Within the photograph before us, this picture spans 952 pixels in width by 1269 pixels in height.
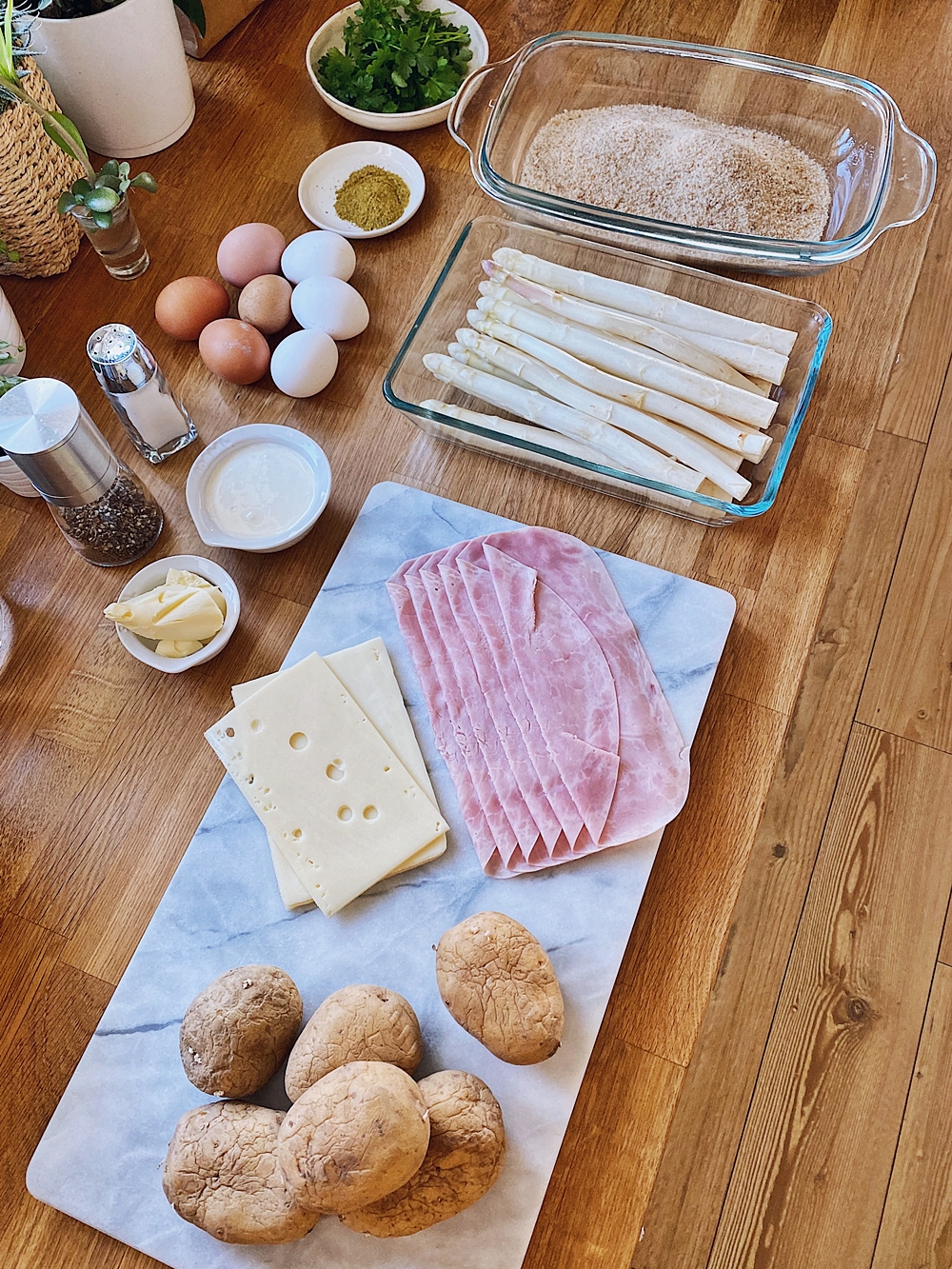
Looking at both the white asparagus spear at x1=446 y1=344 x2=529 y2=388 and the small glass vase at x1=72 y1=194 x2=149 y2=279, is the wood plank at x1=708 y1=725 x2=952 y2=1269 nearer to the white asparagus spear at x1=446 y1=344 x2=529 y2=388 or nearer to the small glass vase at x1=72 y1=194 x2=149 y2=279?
the white asparagus spear at x1=446 y1=344 x2=529 y2=388

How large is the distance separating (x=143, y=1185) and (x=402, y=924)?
0.33m

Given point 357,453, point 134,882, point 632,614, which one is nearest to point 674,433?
point 632,614

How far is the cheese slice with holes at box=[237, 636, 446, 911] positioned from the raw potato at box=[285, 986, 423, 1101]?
0.17 metres

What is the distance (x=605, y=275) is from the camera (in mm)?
1246

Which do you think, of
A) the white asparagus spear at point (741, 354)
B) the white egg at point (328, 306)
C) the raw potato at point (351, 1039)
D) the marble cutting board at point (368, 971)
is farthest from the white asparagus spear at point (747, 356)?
the raw potato at point (351, 1039)

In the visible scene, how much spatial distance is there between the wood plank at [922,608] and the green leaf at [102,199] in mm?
1241

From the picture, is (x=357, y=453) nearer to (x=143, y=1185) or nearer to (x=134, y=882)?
(x=134, y=882)

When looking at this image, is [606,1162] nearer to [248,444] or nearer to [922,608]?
→ [248,444]

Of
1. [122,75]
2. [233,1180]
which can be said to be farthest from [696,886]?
[122,75]

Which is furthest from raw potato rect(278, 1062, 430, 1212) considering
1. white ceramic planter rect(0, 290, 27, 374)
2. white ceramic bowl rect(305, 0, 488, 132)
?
white ceramic bowl rect(305, 0, 488, 132)

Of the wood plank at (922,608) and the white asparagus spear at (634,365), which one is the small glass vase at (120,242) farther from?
the wood plank at (922,608)

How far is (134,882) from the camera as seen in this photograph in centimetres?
105

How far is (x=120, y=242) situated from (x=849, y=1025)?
4.92 ft

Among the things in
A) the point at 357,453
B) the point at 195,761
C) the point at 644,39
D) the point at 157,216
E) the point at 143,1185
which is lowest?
the point at 143,1185
